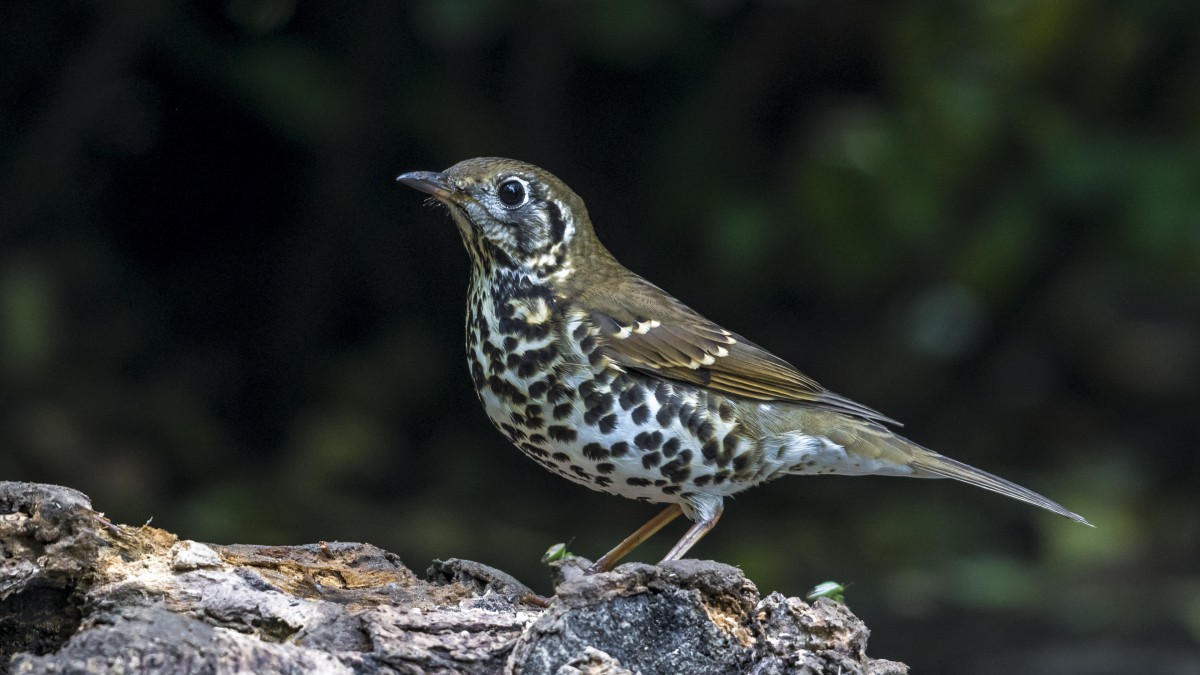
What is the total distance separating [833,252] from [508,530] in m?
1.72

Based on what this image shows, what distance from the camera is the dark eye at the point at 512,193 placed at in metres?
3.84

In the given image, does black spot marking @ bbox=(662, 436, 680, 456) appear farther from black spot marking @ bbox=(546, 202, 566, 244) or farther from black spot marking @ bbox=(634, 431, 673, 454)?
black spot marking @ bbox=(546, 202, 566, 244)

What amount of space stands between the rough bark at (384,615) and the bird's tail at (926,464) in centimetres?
125

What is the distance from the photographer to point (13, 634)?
2586 mm

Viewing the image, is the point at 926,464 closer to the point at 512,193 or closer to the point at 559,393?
the point at 559,393

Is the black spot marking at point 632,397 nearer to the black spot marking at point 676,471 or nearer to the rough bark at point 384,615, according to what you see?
the black spot marking at point 676,471

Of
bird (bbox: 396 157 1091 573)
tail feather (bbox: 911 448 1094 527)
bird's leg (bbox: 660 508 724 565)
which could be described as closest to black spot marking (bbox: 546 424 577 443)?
bird (bbox: 396 157 1091 573)

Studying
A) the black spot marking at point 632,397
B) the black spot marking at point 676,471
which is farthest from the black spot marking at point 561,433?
the black spot marking at point 676,471

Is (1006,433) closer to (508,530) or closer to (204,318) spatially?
(508,530)

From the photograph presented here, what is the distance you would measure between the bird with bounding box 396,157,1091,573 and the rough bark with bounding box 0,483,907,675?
84 cm

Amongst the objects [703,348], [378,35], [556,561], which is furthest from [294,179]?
[556,561]

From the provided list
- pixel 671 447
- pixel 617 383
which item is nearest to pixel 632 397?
pixel 617 383

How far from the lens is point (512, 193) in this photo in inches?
152

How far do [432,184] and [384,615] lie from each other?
1471mm
